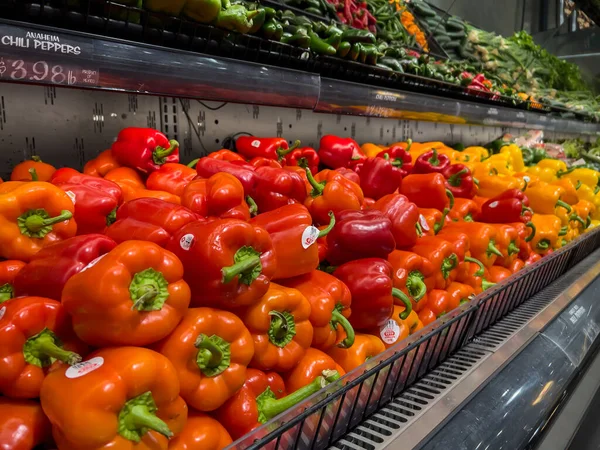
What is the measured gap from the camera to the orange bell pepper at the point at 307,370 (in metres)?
1.14

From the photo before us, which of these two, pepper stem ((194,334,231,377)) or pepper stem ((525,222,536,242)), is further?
pepper stem ((525,222,536,242))

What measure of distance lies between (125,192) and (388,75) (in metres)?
1.65

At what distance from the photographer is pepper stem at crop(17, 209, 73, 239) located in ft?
3.81

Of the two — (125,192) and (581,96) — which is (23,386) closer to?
(125,192)

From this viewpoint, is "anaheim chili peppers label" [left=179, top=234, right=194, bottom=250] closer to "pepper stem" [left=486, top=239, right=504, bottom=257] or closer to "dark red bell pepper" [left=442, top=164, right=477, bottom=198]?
"pepper stem" [left=486, top=239, right=504, bottom=257]

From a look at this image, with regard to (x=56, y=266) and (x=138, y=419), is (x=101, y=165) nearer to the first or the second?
(x=56, y=266)

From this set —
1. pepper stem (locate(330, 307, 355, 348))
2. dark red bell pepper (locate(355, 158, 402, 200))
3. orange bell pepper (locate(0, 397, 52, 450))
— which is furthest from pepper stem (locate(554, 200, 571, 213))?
orange bell pepper (locate(0, 397, 52, 450))

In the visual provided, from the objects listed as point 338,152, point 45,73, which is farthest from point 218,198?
point 338,152

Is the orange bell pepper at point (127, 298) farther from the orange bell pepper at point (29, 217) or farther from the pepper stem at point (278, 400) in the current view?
the orange bell pepper at point (29, 217)

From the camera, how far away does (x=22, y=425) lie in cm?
80

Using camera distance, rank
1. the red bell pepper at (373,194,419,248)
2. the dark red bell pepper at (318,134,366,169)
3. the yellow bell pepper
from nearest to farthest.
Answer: the red bell pepper at (373,194,419,248) → the dark red bell pepper at (318,134,366,169) → the yellow bell pepper

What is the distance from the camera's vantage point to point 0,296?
1.04 m

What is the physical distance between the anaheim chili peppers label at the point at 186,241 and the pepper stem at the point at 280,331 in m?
0.25

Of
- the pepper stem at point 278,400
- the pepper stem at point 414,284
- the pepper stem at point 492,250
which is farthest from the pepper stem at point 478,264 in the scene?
the pepper stem at point 278,400
